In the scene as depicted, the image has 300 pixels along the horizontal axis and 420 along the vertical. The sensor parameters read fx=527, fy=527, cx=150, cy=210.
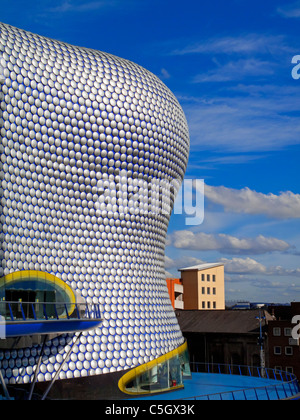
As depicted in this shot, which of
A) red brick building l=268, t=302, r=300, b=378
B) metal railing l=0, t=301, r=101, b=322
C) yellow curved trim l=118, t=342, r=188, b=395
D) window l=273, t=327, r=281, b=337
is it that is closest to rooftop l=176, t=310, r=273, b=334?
window l=273, t=327, r=281, b=337

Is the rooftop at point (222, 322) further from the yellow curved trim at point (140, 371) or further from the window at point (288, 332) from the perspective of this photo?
the yellow curved trim at point (140, 371)

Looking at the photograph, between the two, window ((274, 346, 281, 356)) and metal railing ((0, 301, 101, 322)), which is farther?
window ((274, 346, 281, 356))

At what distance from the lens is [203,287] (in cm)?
5916

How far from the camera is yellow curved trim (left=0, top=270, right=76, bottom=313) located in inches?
885

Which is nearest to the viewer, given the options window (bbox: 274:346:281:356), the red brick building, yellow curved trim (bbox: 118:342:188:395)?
yellow curved trim (bbox: 118:342:188:395)

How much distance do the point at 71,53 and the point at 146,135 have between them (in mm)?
5552

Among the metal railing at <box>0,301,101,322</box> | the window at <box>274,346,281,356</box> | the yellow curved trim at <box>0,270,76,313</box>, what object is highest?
the yellow curved trim at <box>0,270,76,313</box>

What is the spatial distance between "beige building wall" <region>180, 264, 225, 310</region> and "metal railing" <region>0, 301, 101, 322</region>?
34358 mm

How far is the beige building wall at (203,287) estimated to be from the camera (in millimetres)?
58281

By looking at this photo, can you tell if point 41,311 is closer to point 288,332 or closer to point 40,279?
point 40,279

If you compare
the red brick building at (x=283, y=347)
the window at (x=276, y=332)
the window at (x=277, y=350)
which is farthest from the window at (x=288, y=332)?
the window at (x=277, y=350)

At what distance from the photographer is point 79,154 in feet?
83.3

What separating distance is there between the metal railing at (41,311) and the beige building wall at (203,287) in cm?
3436

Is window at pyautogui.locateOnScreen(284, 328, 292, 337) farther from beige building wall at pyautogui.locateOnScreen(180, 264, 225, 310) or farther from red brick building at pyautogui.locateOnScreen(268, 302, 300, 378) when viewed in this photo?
beige building wall at pyautogui.locateOnScreen(180, 264, 225, 310)
